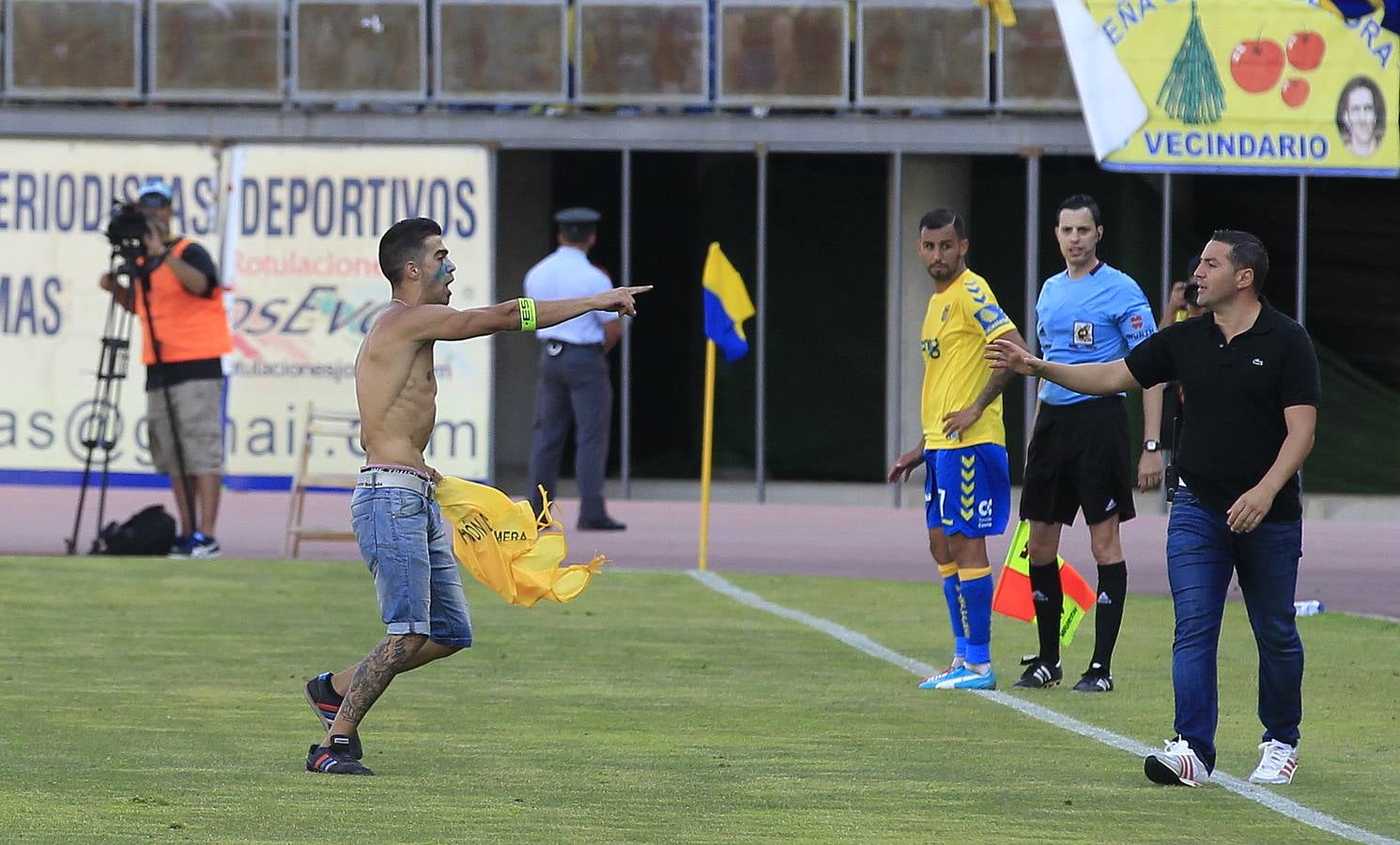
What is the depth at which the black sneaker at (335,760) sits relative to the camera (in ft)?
27.2

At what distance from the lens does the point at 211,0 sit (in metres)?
23.1

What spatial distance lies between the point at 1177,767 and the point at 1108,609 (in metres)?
2.98

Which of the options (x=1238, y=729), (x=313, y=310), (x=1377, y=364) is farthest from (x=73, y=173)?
(x=1238, y=729)

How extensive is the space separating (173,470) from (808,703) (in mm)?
7609

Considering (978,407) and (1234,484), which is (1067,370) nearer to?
(1234,484)

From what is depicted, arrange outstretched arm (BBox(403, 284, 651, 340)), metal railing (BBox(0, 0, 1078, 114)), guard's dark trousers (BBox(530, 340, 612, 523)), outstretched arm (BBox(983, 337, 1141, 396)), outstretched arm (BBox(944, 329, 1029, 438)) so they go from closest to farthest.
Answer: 1. outstretched arm (BBox(403, 284, 651, 340))
2. outstretched arm (BBox(983, 337, 1141, 396))
3. outstretched arm (BBox(944, 329, 1029, 438))
4. guard's dark trousers (BBox(530, 340, 612, 523))
5. metal railing (BBox(0, 0, 1078, 114))

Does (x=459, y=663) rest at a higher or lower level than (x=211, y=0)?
lower

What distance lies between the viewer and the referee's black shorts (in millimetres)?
10962

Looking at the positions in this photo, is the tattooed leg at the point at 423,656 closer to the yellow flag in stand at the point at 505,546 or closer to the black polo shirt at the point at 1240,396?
the yellow flag in stand at the point at 505,546

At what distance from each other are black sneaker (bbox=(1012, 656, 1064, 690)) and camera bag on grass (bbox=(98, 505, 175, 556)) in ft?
25.0

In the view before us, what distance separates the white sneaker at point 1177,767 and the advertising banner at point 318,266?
1348 cm

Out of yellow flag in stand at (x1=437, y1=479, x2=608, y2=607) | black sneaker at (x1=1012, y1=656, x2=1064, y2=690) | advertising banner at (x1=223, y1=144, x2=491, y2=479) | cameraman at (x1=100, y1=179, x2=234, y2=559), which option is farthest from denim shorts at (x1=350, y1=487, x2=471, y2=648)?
advertising banner at (x1=223, y1=144, x2=491, y2=479)

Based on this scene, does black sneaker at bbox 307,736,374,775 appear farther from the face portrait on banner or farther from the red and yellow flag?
the face portrait on banner

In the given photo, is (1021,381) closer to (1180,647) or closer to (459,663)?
(459,663)
